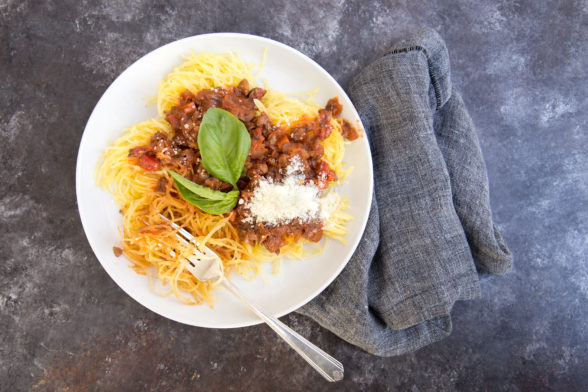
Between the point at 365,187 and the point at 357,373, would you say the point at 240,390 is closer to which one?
the point at 357,373

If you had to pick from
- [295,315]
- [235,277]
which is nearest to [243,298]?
[235,277]

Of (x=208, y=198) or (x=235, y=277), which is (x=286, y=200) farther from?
(x=235, y=277)

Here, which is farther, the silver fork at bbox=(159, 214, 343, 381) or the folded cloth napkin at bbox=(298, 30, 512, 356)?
the folded cloth napkin at bbox=(298, 30, 512, 356)

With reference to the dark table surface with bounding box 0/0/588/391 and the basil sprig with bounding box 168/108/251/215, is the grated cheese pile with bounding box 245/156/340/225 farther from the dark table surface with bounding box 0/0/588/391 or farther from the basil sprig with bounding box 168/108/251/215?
the dark table surface with bounding box 0/0/588/391

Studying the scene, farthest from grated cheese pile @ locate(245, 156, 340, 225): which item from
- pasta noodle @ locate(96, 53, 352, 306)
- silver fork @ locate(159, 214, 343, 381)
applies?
silver fork @ locate(159, 214, 343, 381)

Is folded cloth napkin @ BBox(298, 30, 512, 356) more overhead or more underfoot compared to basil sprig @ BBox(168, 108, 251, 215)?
more underfoot

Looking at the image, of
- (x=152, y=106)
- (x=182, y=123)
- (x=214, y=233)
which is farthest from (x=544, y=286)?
(x=152, y=106)
